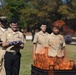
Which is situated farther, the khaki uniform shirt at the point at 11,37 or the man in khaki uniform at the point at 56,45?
the man in khaki uniform at the point at 56,45

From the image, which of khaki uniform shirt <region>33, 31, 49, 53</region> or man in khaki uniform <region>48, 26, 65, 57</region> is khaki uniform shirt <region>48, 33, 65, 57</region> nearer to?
man in khaki uniform <region>48, 26, 65, 57</region>

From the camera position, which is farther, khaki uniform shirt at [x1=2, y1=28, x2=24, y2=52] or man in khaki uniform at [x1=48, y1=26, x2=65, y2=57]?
man in khaki uniform at [x1=48, y1=26, x2=65, y2=57]

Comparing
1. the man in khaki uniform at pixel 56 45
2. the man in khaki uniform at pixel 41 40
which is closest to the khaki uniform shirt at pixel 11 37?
the man in khaki uniform at pixel 56 45

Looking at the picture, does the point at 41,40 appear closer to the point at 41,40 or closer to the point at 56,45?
the point at 41,40

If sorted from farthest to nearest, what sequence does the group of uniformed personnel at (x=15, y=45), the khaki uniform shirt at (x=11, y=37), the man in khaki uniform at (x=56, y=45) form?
the man in khaki uniform at (x=56, y=45) → the khaki uniform shirt at (x=11, y=37) → the group of uniformed personnel at (x=15, y=45)

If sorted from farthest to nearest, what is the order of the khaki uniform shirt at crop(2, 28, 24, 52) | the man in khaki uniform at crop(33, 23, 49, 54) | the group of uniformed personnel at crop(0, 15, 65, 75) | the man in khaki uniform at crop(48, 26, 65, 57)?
the man in khaki uniform at crop(33, 23, 49, 54) → the man in khaki uniform at crop(48, 26, 65, 57) → the khaki uniform shirt at crop(2, 28, 24, 52) → the group of uniformed personnel at crop(0, 15, 65, 75)

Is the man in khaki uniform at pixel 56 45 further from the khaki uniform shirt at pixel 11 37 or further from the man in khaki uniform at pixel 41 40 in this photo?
the man in khaki uniform at pixel 41 40

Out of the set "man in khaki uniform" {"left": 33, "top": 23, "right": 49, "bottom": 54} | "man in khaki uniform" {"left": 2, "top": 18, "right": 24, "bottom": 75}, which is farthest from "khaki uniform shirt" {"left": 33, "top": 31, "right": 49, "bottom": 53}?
"man in khaki uniform" {"left": 2, "top": 18, "right": 24, "bottom": 75}

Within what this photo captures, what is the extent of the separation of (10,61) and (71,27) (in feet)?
177

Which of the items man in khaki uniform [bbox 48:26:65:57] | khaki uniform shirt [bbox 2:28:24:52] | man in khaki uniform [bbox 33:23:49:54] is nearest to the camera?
khaki uniform shirt [bbox 2:28:24:52]

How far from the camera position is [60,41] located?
8.81 m

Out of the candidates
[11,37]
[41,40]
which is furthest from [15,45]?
[41,40]

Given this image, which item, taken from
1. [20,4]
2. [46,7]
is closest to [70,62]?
[46,7]

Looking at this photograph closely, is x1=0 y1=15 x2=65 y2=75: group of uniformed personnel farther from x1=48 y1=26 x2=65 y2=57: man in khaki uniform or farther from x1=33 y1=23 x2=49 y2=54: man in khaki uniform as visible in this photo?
x1=33 y1=23 x2=49 y2=54: man in khaki uniform
